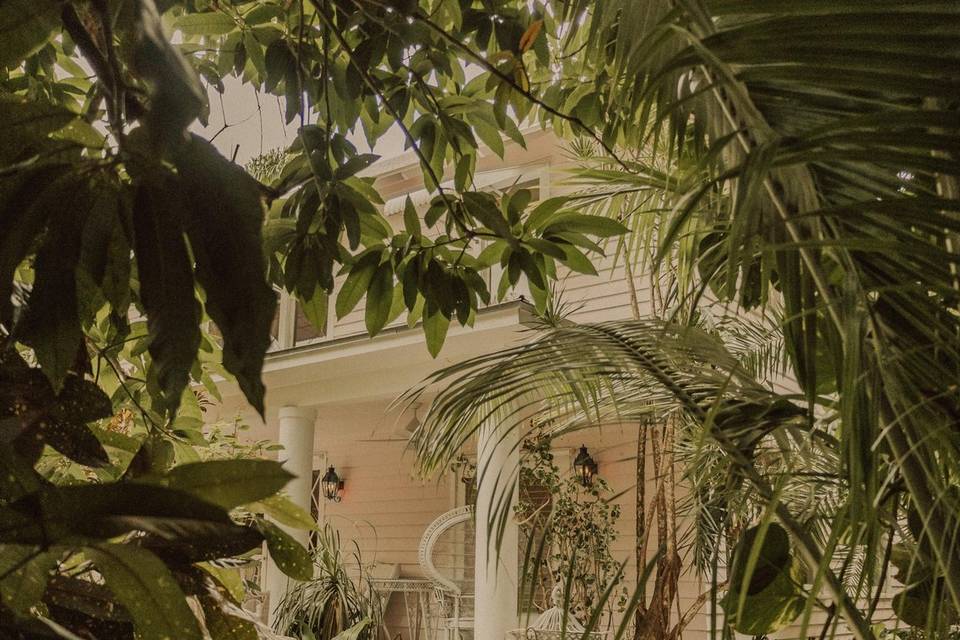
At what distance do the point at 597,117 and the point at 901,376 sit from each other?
1.12 metres

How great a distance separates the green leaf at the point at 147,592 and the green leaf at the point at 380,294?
1.06 metres

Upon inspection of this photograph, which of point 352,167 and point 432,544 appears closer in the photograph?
point 352,167

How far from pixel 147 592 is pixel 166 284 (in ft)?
0.65

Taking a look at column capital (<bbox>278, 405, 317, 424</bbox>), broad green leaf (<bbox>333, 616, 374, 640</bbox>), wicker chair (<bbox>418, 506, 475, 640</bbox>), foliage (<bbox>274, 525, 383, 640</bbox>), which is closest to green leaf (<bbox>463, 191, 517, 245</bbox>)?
broad green leaf (<bbox>333, 616, 374, 640</bbox>)

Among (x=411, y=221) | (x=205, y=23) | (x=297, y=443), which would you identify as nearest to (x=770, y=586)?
(x=411, y=221)

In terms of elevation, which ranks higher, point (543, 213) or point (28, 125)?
point (543, 213)

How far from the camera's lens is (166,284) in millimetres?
526

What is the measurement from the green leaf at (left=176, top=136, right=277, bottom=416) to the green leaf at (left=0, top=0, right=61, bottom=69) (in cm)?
24

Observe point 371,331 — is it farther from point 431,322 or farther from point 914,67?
point 914,67

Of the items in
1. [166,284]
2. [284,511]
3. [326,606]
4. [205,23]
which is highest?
[205,23]

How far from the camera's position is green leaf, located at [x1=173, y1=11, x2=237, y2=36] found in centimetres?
189

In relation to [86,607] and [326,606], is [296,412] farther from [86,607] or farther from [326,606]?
[86,607]

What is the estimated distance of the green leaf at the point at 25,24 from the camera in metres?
0.64

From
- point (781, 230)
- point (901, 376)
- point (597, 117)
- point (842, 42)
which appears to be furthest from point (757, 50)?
point (597, 117)
